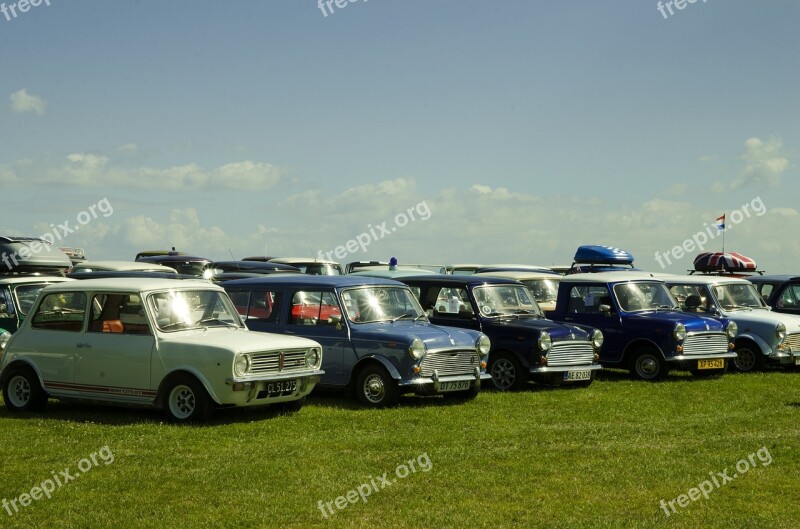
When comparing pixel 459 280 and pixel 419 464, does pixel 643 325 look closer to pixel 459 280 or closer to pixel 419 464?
pixel 459 280

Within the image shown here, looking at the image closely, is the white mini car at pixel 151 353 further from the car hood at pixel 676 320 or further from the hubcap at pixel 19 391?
the car hood at pixel 676 320

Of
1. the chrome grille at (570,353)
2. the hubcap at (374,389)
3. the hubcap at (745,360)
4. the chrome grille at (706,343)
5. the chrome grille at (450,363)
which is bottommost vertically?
the hubcap at (745,360)

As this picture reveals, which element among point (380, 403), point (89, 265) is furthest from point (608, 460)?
point (89, 265)

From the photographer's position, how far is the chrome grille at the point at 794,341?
68.2 feet

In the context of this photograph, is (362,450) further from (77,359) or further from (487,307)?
(487,307)

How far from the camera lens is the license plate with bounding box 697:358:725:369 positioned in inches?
750

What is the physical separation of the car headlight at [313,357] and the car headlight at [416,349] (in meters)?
1.35

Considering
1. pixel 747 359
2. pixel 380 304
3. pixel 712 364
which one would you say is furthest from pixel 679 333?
pixel 380 304

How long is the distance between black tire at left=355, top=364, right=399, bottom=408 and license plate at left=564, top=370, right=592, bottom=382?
3.53 metres

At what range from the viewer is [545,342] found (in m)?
17.0

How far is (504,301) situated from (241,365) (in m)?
6.38

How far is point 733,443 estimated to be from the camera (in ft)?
38.3

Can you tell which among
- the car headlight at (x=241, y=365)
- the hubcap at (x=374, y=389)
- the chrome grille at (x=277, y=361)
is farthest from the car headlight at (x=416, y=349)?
the car headlight at (x=241, y=365)

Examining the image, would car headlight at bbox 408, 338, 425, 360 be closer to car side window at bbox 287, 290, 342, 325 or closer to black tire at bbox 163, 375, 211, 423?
car side window at bbox 287, 290, 342, 325
